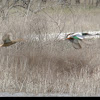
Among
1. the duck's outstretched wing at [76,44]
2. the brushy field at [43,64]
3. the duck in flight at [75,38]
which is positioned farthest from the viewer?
the duck's outstretched wing at [76,44]

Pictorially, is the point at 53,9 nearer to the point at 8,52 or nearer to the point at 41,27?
the point at 41,27

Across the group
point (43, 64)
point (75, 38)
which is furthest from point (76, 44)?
point (43, 64)

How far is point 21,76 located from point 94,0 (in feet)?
81.7

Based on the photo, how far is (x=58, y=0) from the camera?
13469 millimetres

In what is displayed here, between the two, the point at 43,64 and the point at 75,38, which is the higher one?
the point at 75,38

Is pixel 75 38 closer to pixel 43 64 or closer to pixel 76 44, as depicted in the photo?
pixel 76 44

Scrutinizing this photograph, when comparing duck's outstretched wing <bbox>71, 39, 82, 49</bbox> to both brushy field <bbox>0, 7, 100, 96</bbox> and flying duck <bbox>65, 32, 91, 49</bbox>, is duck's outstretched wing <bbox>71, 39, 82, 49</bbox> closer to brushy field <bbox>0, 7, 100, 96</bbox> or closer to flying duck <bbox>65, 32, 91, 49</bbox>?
flying duck <bbox>65, 32, 91, 49</bbox>

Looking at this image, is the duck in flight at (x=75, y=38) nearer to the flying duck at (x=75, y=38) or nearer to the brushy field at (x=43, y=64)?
the flying duck at (x=75, y=38)

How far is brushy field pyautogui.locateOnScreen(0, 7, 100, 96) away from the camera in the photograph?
6.32m

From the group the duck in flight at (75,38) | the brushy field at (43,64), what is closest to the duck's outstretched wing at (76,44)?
the duck in flight at (75,38)

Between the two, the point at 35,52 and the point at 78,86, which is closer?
the point at 78,86

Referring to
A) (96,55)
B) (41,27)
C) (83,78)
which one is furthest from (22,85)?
(41,27)

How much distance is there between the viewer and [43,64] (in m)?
7.63

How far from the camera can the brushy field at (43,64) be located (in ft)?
20.7
